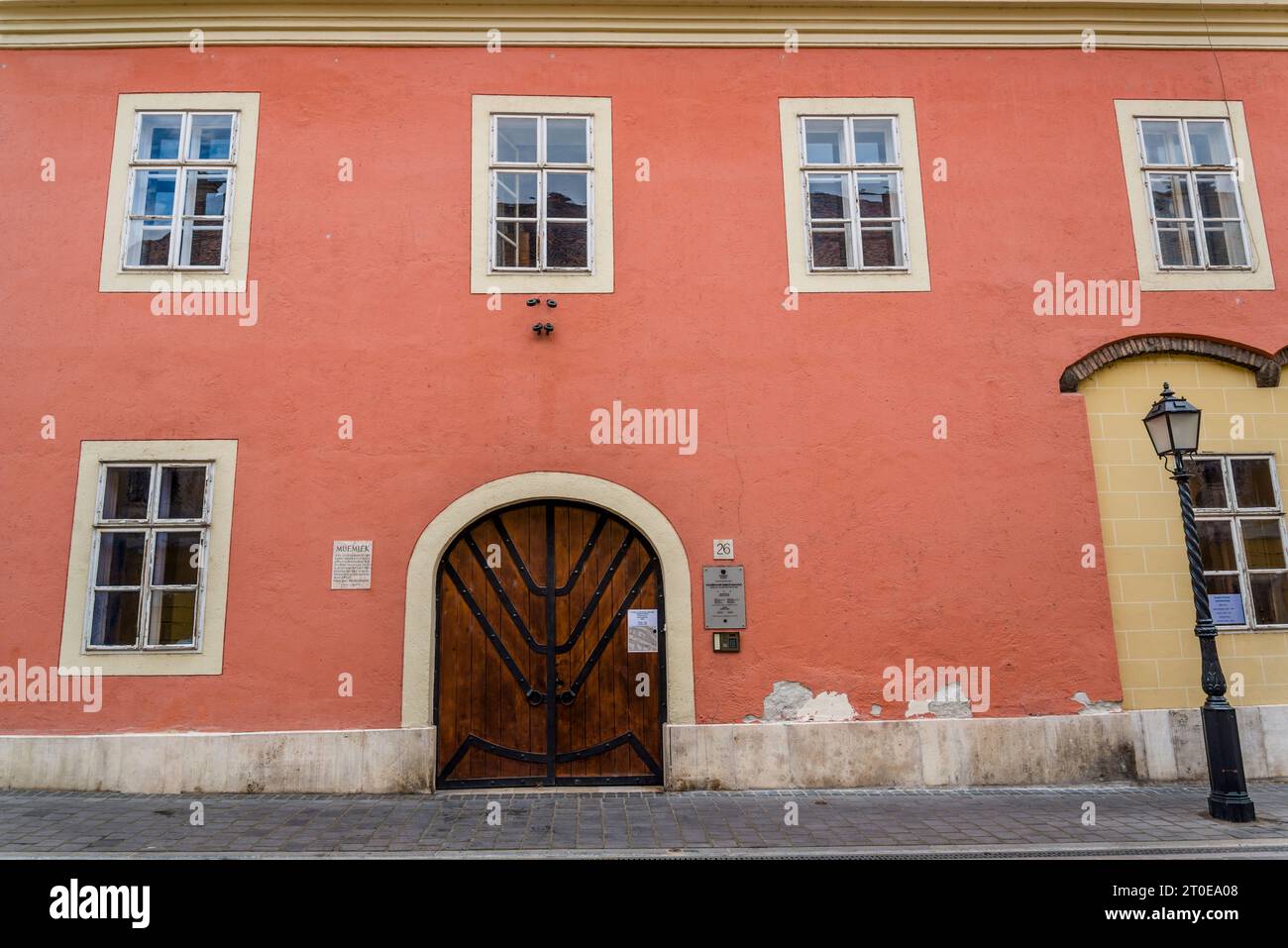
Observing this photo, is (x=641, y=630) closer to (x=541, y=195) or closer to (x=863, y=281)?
(x=863, y=281)

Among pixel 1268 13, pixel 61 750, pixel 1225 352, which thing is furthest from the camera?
pixel 1268 13

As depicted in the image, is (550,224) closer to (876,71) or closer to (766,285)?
(766,285)

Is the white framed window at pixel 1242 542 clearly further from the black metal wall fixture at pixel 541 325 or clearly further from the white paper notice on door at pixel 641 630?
the black metal wall fixture at pixel 541 325

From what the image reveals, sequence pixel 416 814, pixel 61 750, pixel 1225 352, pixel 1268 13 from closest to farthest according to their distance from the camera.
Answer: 1. pixel 416 814
2. pixel 61 750
3. pixel 1225 352
4. pixel 1268 13

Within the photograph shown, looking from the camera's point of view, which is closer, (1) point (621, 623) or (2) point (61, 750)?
(2) point (61, 750)

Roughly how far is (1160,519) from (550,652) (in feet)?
19.6

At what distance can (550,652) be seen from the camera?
7.79m

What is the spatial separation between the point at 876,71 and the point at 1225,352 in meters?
4.50

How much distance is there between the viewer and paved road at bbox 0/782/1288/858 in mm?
5805

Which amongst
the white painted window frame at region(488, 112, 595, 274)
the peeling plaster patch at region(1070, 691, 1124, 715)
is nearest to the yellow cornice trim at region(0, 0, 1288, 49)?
the white painted window frame at region(488, 112, 595, 274)

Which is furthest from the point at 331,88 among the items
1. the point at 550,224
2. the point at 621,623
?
the point at 621,623

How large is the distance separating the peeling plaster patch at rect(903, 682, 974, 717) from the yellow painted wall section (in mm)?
1546

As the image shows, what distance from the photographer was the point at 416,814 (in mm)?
6742

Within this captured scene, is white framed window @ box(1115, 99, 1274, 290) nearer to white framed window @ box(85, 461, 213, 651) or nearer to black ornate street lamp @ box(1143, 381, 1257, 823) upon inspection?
black ornate street lamp @ box(1143, 381, 1257, 823)
